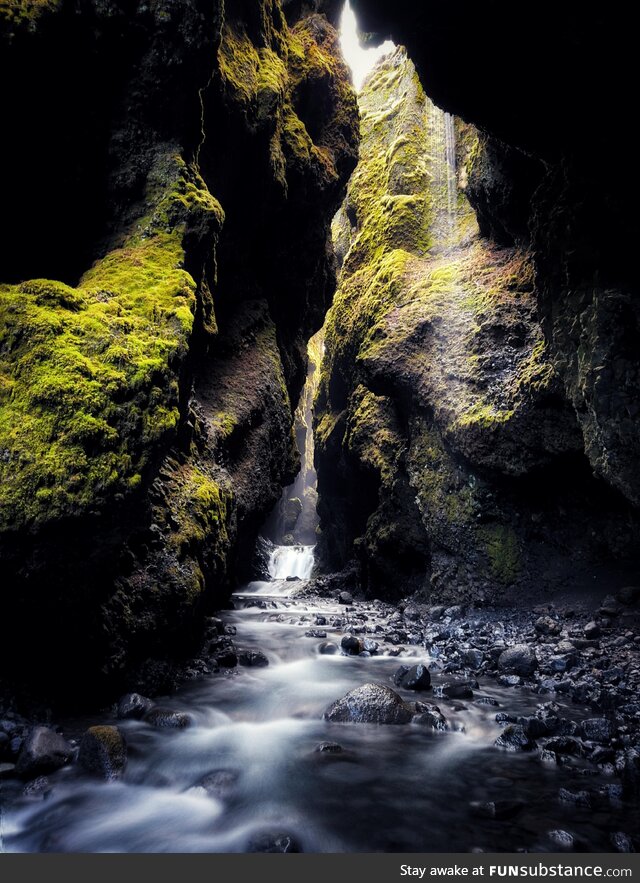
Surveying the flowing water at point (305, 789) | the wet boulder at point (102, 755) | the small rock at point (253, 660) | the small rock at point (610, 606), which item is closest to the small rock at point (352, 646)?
the small rock at point (253, 660)

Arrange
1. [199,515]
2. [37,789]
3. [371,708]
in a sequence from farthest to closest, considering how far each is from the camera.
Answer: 1. [199,515]
2. [371,708]
3. [37,789]

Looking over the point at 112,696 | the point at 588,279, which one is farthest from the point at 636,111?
the point at 112,696

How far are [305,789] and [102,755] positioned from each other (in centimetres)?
179

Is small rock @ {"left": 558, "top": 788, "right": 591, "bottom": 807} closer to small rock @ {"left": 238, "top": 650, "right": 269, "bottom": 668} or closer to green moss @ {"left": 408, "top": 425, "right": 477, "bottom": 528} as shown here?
small rock @ {"left": 238, "top": 650, "right": 269, "bottom": 668}

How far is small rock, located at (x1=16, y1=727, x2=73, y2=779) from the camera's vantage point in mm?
3955

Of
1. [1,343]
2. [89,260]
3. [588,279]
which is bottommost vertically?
[1,343]

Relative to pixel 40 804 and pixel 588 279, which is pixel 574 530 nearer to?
pixel 588 279

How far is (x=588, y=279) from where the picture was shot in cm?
782

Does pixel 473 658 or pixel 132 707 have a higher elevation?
pixel 473 658

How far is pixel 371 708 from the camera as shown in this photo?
563cm

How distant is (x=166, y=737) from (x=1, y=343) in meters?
4.57

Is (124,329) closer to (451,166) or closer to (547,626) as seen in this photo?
(547,626)

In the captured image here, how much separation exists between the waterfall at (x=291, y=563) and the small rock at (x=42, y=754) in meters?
28.6

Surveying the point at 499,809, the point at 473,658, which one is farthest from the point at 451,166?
the point at 499,809
